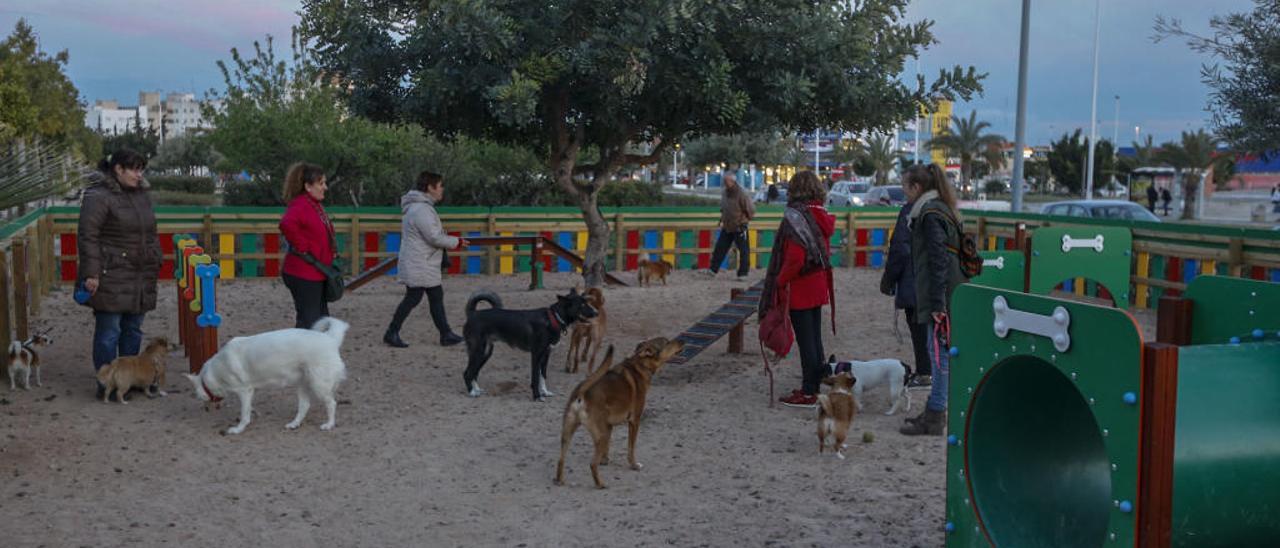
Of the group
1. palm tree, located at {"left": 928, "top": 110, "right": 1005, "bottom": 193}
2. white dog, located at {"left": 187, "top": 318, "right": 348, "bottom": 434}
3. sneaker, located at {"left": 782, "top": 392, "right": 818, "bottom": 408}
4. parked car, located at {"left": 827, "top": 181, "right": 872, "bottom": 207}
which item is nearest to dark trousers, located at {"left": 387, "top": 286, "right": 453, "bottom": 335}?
white dog, located at {"left": 187, "top": 318, "right": 348, "bottom": 434}

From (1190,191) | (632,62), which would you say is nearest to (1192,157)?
(1190,191)

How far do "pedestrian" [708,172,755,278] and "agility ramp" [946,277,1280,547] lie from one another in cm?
1265

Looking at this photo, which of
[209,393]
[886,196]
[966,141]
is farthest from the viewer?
[966,141]

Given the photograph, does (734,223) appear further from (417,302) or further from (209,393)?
(209,393)

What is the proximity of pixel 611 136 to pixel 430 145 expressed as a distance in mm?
15031

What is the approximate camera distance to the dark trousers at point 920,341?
8.21 meters

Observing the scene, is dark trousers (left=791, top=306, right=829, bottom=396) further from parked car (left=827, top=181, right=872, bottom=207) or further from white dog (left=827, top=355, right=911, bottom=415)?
parked car (left=827, top=181, right=872, bottom=207)

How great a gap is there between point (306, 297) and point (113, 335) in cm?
141

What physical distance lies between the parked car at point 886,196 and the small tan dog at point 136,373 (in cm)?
3162

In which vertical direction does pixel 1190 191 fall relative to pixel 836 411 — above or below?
above

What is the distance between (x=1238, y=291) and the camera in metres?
4.78

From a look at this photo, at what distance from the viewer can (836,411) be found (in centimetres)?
688

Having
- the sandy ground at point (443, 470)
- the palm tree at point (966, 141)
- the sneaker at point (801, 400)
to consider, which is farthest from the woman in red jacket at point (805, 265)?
the palm tree at point (966, 141)

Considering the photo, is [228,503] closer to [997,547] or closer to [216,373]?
[216,373]
